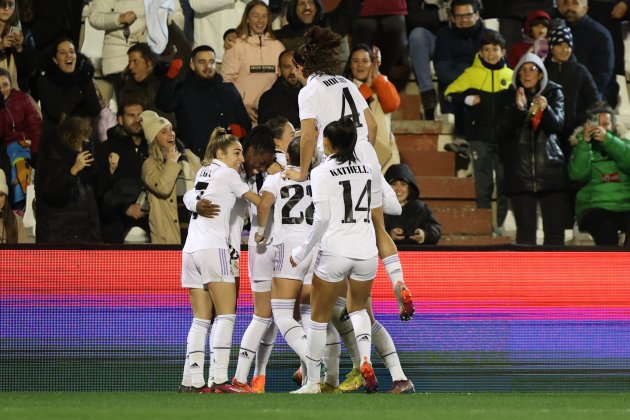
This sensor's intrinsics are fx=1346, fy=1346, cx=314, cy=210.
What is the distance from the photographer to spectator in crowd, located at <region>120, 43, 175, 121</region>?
14.1 m

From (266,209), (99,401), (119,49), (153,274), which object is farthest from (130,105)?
(99,401)

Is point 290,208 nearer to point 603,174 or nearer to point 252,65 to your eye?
point 252,65

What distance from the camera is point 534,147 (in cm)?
1375

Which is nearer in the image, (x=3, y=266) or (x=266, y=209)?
(x=266, y=209)

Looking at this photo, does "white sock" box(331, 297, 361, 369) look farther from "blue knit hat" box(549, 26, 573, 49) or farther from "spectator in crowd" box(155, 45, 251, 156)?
"blue knit hat" box(549, 26, 573, 49)

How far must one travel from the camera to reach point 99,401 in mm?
9078

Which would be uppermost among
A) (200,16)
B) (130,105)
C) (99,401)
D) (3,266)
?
(200,16)

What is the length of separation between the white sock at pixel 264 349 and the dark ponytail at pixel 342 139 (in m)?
1.82

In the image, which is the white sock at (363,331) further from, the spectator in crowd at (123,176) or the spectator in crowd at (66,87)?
the spectator in crowd at (66,87)

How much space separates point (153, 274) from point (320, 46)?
2.51 meters

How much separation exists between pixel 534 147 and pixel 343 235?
15.5 feet

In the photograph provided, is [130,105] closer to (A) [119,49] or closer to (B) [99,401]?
(A) [119,49]

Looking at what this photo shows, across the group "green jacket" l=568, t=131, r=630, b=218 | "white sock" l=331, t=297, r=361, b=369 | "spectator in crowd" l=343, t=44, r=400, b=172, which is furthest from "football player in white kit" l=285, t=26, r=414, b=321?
"green jacket" l=568, t=131, r=630, b=218

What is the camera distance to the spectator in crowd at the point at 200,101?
45.2 ft
